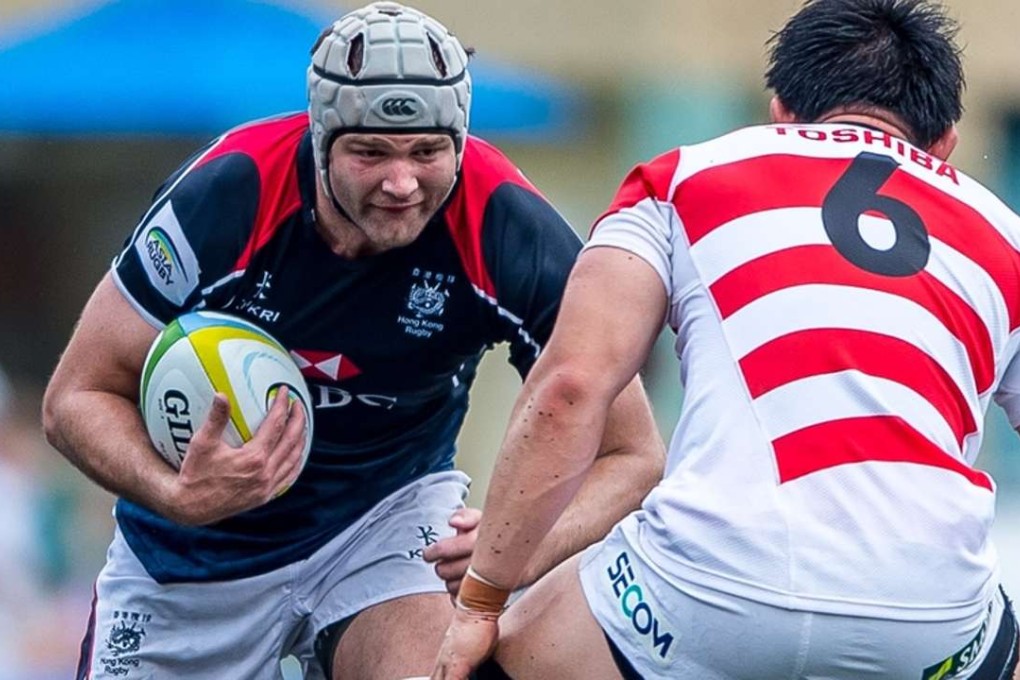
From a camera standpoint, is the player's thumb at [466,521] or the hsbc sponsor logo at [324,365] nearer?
the player's thumb at [466,521]

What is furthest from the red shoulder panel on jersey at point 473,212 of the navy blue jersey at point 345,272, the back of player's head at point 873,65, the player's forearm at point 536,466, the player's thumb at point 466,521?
the player's forearm at point 536,466

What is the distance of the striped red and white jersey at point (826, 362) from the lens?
13.6ft

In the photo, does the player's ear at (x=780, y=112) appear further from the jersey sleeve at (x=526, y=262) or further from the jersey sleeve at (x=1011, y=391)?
the jersey sleeve at (x=526, y=262)

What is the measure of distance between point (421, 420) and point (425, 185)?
79 cm

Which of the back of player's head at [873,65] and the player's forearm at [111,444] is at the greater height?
the back of player's head at [873,65]

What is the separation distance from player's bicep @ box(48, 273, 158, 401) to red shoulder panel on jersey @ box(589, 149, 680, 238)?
5.12ft

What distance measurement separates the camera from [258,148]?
559 centimetres

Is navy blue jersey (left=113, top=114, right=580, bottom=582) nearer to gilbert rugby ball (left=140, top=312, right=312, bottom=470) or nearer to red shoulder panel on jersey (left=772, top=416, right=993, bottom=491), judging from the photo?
gilbert rugby ball (left=140, top=312, right=312, bottom=470)

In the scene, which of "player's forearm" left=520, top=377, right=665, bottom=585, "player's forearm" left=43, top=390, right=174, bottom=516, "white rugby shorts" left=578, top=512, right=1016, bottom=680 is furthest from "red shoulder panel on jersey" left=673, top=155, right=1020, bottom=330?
"player's forearm" left=43, top=390, right=174, bottom=516

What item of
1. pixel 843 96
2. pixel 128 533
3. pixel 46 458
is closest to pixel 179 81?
pixel 46 458

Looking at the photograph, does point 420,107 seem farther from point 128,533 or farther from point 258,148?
point 128,533

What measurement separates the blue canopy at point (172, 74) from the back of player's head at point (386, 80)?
18.4 feet

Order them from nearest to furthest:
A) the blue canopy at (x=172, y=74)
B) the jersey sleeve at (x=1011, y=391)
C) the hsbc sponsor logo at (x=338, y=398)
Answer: the jersey sleeve at (x=1011, y=391)
the hsbc sponsor logo at (x=338, y=398)
the blue canopy at (x=172, y=74)

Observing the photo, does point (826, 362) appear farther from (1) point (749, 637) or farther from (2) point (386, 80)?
(2) point (386, 80)
